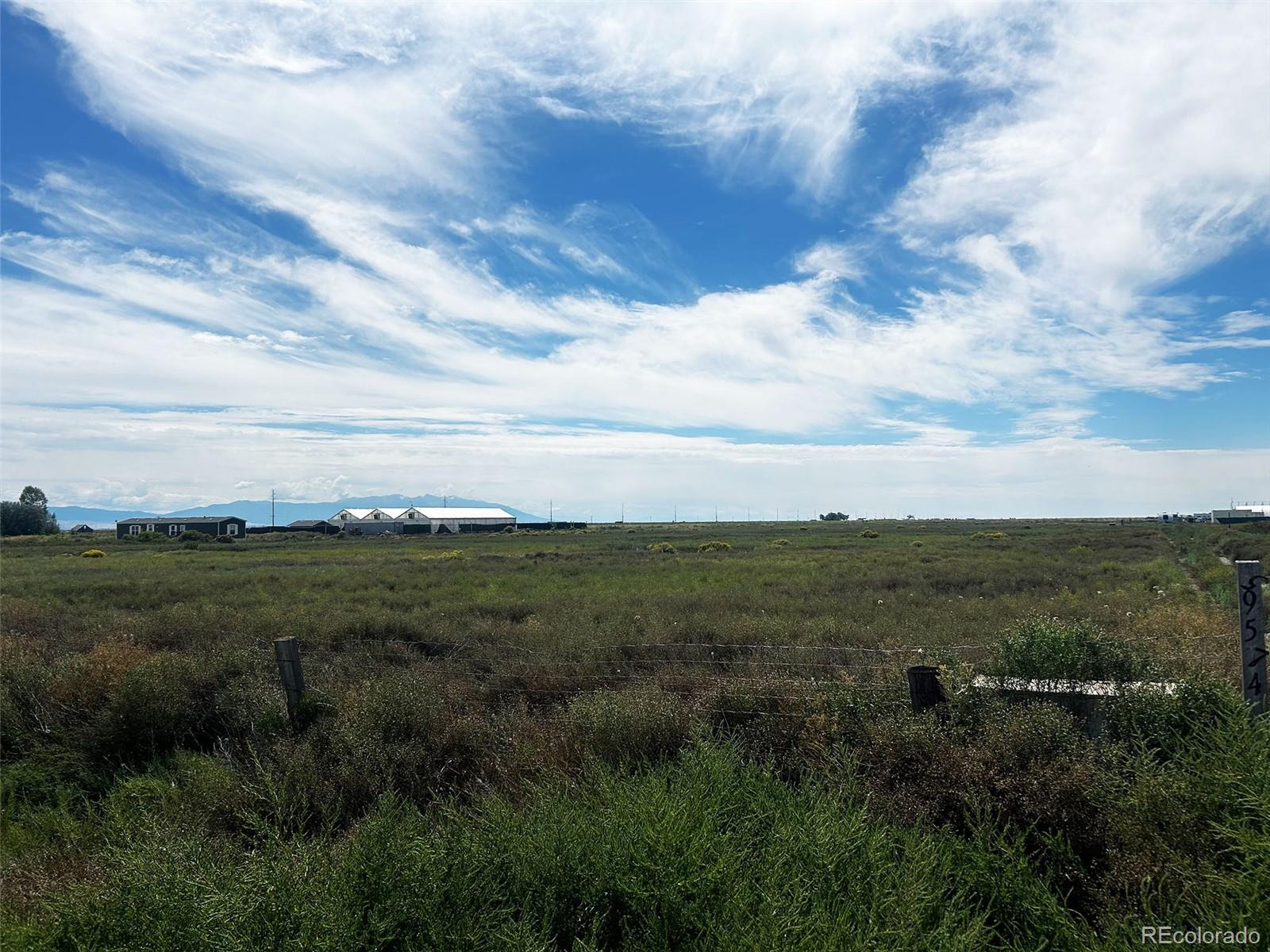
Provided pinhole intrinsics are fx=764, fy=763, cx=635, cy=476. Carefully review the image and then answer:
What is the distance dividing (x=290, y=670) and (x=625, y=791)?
481 centimetres

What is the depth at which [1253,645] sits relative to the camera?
5.56m

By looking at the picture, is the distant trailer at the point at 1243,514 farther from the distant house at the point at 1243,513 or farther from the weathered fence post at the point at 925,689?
the weathered fence post at the point at 925,689

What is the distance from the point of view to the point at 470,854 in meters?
4.23

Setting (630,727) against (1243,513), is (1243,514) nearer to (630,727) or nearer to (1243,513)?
(1243,513)

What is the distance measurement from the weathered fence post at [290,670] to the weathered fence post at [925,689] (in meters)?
6.07

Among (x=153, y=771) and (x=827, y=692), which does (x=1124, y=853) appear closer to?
(x=827, y=692)

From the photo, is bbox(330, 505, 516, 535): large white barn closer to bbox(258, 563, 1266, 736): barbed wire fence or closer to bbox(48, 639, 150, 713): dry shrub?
bbox(48, 639, 150, 713): dry shrub

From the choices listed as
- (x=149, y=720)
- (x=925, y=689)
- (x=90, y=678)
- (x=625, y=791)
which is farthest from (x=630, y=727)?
(x=90, y=678)

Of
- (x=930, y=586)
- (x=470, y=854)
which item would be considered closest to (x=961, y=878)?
(x=470, y=854)

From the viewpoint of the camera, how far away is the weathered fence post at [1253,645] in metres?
5.55

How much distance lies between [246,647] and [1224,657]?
11632mm

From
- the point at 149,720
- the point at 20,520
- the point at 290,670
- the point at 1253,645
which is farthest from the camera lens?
the point at 20,520

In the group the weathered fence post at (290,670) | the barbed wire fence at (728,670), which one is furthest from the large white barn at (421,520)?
the weathered fence post at (290,670)

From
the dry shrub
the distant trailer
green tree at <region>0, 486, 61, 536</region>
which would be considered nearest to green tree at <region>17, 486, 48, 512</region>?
green tree at <region>0, 486, 61, 536</region>
